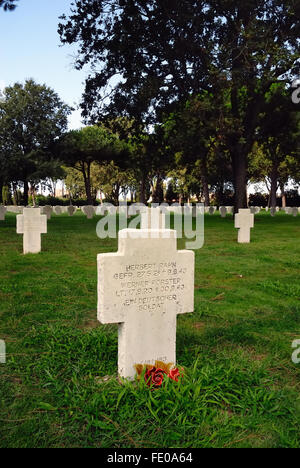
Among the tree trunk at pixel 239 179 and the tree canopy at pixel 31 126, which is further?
the tree canopy at pixel 31 126

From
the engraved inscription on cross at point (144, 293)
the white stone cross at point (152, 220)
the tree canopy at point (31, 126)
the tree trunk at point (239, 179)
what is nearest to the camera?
the engraved inscription on cross at point (144, 293)

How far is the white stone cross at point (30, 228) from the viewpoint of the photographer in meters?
9.21

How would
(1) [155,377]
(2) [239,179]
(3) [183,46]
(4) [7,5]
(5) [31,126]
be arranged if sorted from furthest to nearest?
(5) [31,126] < (2) [239,179] < (3) [183,46] < (4) [7,5] < (1) [155,377]

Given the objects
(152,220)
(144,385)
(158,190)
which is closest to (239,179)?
(152,220)

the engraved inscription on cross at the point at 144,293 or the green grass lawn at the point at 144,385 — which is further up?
the engraved inscription on cross at the point at 144,293

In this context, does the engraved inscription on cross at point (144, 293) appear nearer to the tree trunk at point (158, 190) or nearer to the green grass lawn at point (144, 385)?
the green grass lawn at point (144, 385)

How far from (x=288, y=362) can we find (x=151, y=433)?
1618mm

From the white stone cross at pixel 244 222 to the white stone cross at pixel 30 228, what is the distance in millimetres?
5774

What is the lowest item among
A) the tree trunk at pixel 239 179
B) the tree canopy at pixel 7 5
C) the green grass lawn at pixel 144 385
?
the green grass lawn at pixel 144 385

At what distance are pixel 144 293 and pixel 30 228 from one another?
6.87 meters

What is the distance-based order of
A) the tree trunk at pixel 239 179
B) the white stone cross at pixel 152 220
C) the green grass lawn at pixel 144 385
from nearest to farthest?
the green grass lawn at pixel 144 385 < the white stone cross at pixel 152 220 < the tree trunk at pixel 239 179

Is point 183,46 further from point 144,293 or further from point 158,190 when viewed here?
point 158,190

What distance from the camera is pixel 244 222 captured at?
37.9 ft

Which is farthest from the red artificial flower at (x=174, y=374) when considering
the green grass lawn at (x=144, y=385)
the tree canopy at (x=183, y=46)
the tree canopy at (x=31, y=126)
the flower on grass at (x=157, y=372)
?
the tree canopy at (x=31, y=126)
